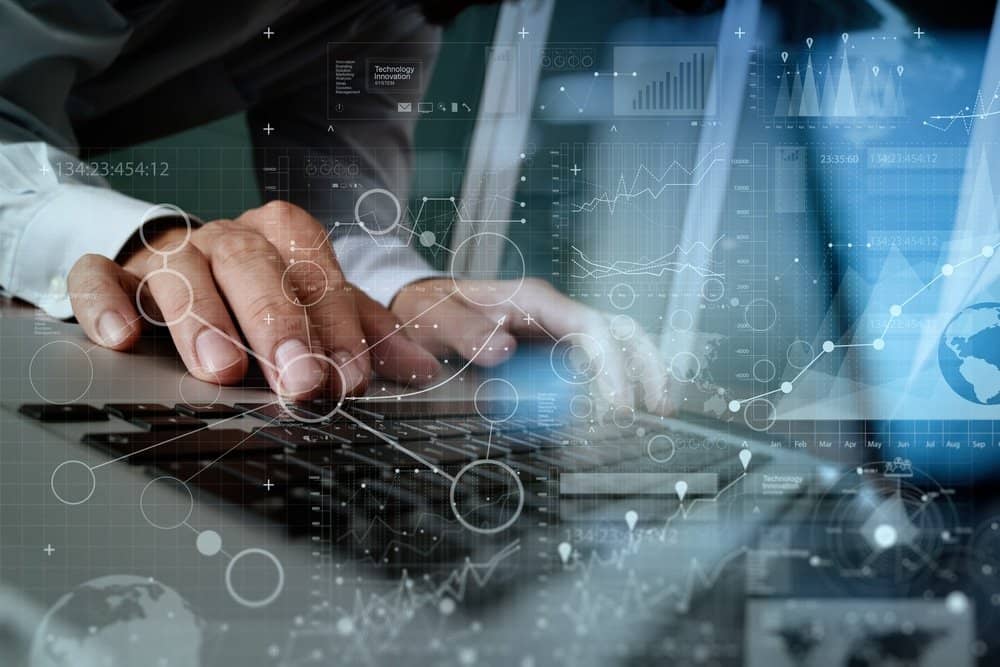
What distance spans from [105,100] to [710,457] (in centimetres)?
100

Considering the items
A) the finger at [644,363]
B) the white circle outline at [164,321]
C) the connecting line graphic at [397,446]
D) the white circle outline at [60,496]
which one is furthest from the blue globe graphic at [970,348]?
the white circle outline at [60,496]

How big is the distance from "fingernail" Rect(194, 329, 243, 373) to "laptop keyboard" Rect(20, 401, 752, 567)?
0.19 ft

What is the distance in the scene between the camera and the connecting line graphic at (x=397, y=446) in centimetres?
98

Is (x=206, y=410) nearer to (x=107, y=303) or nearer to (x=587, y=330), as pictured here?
(x=107, y=303)

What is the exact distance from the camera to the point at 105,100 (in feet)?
3.45

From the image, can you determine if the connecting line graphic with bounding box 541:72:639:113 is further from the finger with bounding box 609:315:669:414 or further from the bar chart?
the finger with bounding box 609:315:669:414

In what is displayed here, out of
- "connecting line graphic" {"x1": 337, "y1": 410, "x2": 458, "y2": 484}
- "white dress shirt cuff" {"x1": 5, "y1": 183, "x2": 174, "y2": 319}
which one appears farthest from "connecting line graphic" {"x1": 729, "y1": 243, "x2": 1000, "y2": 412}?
"white dress shirt cuff" {"x1": 5, "y1": 183, "x2": 174, "y2": 319}

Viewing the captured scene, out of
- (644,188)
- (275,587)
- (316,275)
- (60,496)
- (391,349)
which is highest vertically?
(644,188)

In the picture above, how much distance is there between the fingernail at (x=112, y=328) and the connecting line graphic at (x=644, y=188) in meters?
0.64

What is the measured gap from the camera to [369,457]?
0.99m

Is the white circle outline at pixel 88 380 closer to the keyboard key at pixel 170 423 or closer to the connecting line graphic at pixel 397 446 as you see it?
the keyboard key at pixel 170 423

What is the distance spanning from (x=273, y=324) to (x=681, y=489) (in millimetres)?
Result: 598

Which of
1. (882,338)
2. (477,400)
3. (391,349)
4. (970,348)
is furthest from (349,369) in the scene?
(970,348)

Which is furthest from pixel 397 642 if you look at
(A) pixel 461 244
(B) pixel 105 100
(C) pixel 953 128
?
(C) pixel 953 128
